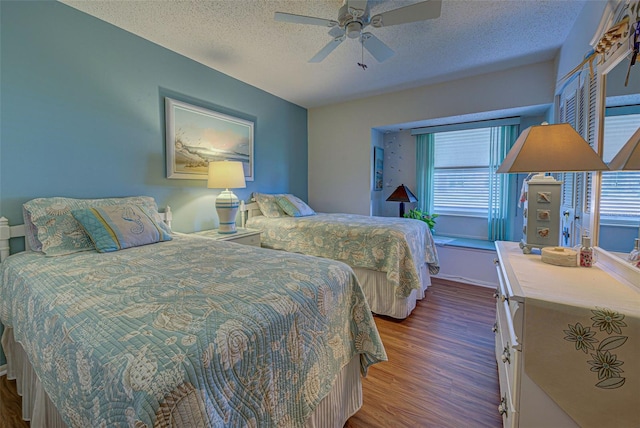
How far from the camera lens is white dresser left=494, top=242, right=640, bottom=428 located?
2.60ft

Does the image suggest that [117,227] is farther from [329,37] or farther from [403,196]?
[403,196]

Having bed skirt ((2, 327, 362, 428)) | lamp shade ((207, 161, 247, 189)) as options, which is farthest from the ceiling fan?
bed skirt ((2, 327, 362, 428))

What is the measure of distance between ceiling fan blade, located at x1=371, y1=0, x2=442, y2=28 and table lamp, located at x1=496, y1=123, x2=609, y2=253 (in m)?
1.00

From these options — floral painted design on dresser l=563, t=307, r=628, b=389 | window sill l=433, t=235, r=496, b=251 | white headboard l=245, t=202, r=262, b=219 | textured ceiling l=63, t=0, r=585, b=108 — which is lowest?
window sill l=433, t=235, r=496, b=251

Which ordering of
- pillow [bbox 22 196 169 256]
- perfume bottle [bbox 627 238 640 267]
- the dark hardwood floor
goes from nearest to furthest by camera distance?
perfume bottle [bbox 627 238 640 267] < the dark hardwood floor < pillow [bbox 22 196 169 256]

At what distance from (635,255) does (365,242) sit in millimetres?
1785

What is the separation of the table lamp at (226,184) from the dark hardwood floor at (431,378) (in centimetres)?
179

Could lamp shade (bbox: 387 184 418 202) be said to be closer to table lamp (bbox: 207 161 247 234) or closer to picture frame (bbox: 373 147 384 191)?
picture frame (bbox: 373 147 384 191)

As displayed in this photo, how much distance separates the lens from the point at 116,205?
1.95 m

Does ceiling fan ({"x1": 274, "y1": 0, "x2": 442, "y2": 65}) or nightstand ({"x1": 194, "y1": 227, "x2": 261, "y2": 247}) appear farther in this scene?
nightstand ({"x1": 194, "y1": 227, "x2": 261, "y2": 247})

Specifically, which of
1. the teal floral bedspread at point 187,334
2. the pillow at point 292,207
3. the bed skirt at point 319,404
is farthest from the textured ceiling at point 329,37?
the bed skirt at point 319,404

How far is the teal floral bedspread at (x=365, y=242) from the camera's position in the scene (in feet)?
8.06

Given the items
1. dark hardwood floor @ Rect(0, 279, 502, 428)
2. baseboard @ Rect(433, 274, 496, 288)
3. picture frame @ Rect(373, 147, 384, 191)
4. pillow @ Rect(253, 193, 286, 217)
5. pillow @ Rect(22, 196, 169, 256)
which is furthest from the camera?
picture frame @ Rect(373, 147, 384, 191)

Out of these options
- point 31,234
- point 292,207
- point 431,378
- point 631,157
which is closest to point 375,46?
point 631,157
